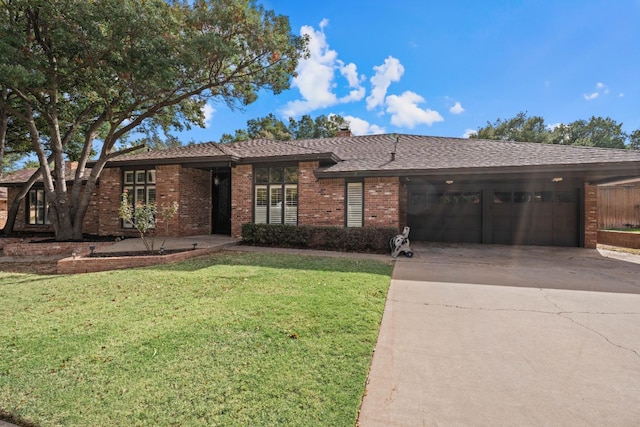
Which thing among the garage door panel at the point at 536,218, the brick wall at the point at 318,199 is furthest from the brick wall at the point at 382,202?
the garage door panel at the point at 536,218


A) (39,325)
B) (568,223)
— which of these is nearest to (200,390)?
(39,325)

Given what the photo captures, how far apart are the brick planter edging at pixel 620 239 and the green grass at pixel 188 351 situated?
36.8 ft

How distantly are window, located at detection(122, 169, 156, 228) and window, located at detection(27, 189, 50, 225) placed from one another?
5.93 meters

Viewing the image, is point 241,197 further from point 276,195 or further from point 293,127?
point 293,127

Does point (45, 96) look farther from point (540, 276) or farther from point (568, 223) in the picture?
point (568, 223)

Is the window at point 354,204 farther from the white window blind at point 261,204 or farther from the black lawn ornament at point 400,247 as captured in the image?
the white window blind at point 261,204

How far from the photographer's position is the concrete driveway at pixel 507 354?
1943 millimetres

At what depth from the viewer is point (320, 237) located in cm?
879

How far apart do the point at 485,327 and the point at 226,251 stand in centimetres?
688

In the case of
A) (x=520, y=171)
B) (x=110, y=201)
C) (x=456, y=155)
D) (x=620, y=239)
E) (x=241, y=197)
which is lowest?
(x=620, y=239)

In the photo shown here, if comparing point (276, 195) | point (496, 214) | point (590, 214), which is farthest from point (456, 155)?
point (276, 195)

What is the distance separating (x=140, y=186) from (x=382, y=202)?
9507 mm

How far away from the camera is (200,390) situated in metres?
2.06

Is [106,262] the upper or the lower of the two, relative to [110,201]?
lower
